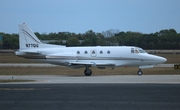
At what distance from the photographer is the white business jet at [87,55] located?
29.3 m

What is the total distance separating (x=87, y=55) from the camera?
29.9m

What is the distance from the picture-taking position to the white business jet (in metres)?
29.3
